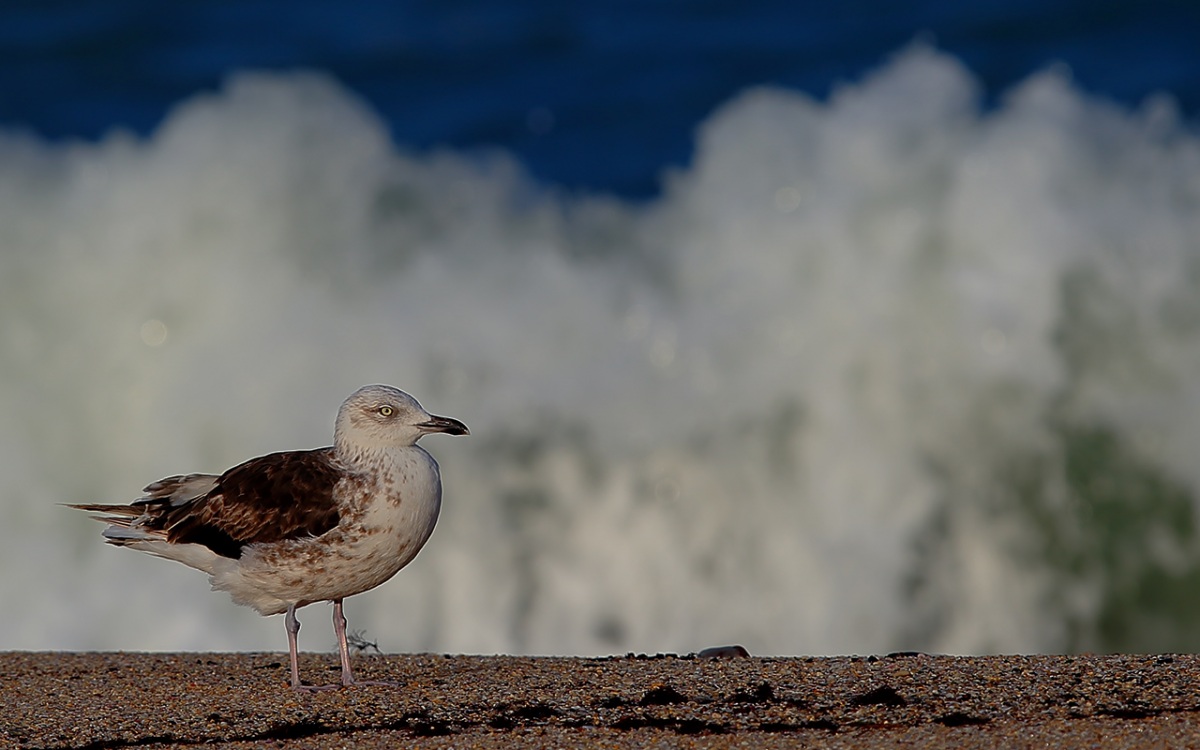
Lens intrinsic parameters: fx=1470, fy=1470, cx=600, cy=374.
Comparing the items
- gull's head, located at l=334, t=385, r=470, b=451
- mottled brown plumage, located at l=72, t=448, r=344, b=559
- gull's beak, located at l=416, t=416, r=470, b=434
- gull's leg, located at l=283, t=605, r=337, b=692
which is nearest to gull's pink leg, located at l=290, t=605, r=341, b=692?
gull's leg, located at l=283, t=605, r=337, b=692

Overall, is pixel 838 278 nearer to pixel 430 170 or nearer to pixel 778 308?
pixel 778 308

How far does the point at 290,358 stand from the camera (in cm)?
1201

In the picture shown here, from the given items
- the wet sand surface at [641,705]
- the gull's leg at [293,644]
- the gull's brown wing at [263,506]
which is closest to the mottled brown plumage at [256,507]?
the gull's brown wing at [263,506]

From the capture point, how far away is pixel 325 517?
5.43 m

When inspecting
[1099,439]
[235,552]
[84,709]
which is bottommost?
[84,709]

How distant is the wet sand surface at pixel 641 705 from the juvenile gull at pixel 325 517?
0.39 meters

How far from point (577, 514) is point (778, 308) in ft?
8.20

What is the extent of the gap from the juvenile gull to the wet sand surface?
0.39 meters

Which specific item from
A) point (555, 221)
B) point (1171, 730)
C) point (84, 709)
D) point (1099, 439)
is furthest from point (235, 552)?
point (555, 221)

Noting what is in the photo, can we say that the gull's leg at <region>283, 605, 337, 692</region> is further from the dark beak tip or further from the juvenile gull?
the dark beak tip

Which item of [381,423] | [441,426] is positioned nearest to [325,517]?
[381,423]

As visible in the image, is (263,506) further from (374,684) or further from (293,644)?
(374,684)

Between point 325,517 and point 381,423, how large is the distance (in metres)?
0.43

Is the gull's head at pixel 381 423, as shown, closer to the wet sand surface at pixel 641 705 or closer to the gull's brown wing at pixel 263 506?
the gull's brown wing at pixel 263 506
